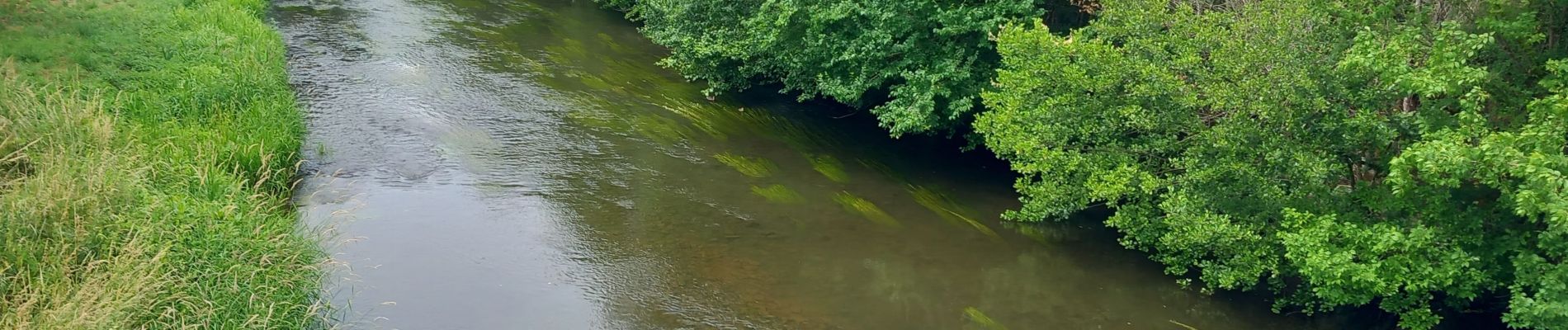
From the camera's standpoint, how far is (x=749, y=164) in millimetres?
16141

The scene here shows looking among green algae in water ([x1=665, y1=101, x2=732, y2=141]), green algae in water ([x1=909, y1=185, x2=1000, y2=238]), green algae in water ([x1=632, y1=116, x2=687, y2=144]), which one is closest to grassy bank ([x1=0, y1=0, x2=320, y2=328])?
green algae in water ([x1=632, y1=116, x2=687, y2=144])

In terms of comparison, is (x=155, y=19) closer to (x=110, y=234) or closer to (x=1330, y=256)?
(x=110, y=234)

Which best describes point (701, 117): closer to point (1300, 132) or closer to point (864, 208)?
point (864, 208)

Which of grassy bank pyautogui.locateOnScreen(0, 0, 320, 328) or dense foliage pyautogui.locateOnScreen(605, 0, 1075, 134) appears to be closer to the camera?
grassy bank pyautogui.locateOnScreen(0, 0, 320, 328)

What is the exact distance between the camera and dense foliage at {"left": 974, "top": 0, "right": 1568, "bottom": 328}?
8906 mm

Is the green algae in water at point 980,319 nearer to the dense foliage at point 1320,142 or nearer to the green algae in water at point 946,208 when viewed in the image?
the dense foliage at point 1320,142

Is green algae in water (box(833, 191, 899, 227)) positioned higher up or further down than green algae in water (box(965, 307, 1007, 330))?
higher up

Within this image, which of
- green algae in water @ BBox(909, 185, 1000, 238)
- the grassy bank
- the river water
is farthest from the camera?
green algae in water @ BBox(909, 185, 1000, 238)

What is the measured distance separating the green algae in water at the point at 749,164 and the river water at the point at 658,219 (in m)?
0.05

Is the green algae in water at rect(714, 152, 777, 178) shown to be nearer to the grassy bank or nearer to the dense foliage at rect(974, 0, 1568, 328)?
the dense foliage at rect(974, 0, 1568, 328)

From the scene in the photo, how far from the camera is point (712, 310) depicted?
11.3 meters

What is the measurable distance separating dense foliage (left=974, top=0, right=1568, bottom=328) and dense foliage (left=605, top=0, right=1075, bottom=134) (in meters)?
1.53

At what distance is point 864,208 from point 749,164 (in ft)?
7.29

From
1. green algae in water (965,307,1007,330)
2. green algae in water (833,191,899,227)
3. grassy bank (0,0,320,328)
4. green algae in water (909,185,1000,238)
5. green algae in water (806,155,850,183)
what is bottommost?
grassy bank (0,0,320,328)
